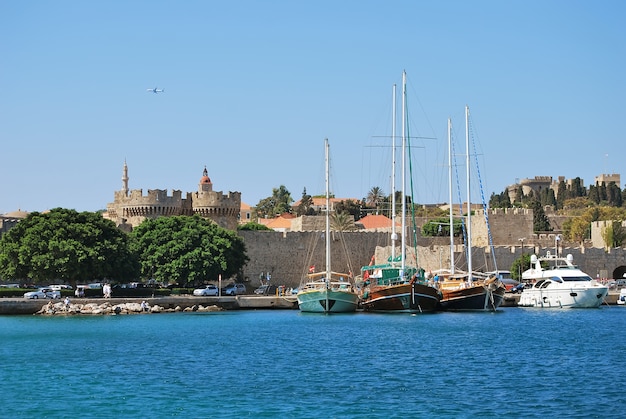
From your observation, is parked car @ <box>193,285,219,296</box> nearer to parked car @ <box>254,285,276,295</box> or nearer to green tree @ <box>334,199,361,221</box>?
parked car @ <box>254,285,276,295</box>

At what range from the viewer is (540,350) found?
27953 millimetres

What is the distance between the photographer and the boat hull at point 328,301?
40406mm

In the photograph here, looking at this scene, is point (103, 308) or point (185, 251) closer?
point (103, 308)

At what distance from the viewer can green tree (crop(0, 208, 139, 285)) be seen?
43.0 metres

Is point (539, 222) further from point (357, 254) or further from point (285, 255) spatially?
point (285, 255)

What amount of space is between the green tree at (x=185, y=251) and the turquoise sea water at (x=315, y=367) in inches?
410

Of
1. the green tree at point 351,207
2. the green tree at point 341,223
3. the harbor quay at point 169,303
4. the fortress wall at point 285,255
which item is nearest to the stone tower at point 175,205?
the fortress wall at point 285,255

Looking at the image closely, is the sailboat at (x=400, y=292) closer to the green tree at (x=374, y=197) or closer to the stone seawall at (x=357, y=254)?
the stone seawall at (x=357, y=254)

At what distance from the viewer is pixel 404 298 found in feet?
130

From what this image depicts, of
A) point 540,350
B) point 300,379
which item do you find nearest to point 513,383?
point 300,379

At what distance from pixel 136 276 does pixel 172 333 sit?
46.6 ft

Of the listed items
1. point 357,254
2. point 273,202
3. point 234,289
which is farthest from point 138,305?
point 273,202

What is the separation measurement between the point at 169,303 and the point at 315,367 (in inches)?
732

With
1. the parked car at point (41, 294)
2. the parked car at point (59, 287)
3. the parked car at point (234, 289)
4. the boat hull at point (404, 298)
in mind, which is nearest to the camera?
the boat hull at point (404, 298)
